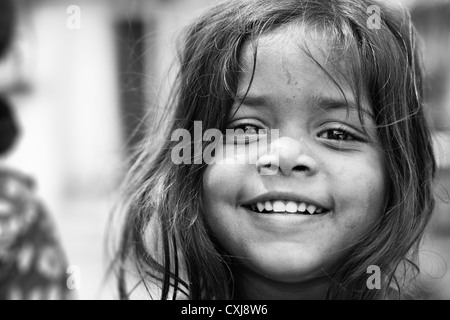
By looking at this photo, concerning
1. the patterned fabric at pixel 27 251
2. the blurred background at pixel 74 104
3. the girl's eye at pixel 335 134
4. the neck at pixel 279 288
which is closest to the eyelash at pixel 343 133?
the girl's eye at pixel 335 134

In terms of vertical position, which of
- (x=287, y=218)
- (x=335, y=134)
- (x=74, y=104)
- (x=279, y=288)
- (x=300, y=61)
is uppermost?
(x=74, y=104)

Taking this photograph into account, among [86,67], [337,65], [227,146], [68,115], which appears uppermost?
[86,67]

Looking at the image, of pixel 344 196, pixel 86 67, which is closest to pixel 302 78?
pixel 344 196

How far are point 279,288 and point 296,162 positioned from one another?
0.78 ft

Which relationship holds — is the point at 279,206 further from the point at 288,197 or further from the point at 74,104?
the point at 74,104

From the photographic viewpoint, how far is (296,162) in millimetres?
840

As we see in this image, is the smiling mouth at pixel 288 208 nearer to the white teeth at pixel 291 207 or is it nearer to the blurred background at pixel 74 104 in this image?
the white teeth at pixel 291 207

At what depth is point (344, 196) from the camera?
2.82 feet

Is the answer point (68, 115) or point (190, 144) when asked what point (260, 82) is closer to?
point (190, 144)

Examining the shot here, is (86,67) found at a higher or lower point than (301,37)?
higher

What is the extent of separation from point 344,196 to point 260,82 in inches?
8.1

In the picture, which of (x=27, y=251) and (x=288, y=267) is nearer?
(x=288, y=267)

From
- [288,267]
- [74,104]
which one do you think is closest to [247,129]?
[288,267]

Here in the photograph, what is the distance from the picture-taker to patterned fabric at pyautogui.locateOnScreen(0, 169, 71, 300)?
→ 1.26 meters
